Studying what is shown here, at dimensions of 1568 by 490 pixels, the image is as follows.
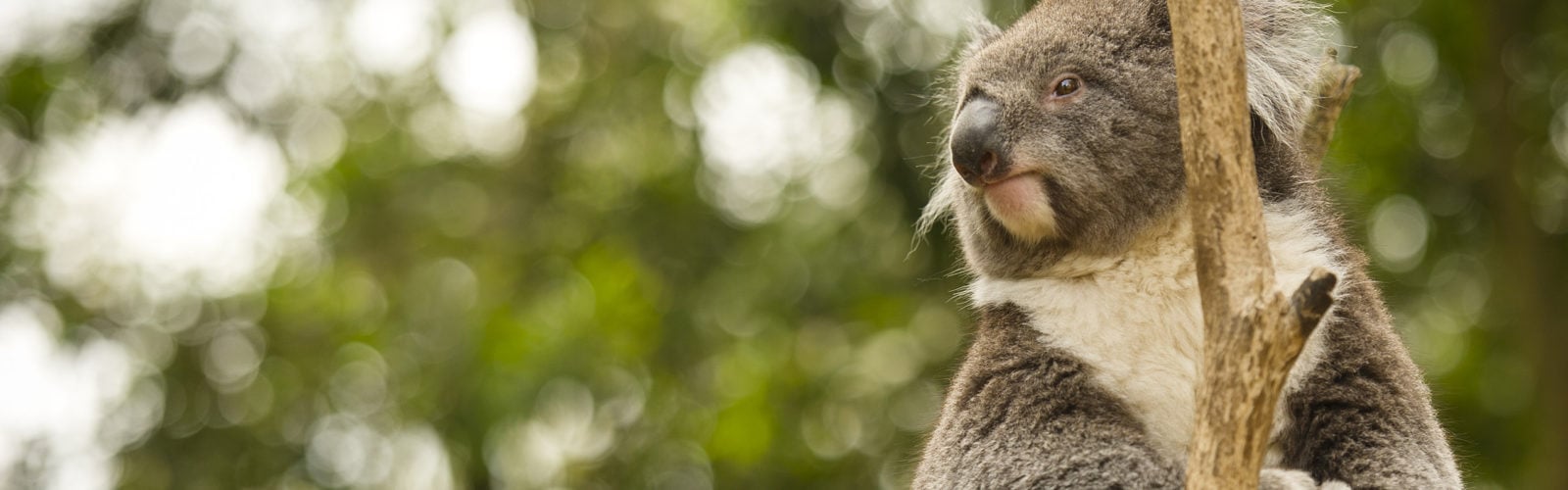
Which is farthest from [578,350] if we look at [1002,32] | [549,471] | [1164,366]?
[1164,366]

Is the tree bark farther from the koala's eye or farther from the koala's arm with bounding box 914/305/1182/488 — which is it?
the koala's eye

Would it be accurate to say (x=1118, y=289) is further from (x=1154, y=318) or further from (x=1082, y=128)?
(x=1082, y=128)

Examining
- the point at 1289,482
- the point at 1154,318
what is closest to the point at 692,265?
the point at 1154,318

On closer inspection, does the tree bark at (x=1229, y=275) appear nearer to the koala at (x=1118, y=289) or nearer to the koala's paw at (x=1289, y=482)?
the koala's paw at (x=1289, y=482)

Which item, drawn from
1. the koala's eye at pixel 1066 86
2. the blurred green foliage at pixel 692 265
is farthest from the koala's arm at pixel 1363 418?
the blurred green foliage at pixel 692 265

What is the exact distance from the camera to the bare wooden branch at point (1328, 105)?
3795mm

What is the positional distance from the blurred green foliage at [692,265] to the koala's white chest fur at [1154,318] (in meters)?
3.33

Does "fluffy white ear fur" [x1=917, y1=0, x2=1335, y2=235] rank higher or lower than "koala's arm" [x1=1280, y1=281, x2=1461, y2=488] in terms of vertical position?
higher

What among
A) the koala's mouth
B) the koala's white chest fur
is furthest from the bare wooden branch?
the koala's mouth

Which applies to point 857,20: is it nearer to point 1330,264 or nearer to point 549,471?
point 549,471

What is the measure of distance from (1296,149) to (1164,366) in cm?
64

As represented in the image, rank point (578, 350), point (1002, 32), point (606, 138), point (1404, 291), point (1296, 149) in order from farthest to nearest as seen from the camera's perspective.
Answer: point (606, 138)
point (1404, 291)
point (578, 350)
point (1002, 32)
point (1296, 149)

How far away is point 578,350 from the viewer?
820 centimetres

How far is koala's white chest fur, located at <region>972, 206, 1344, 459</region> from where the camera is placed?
3078 millimetres
